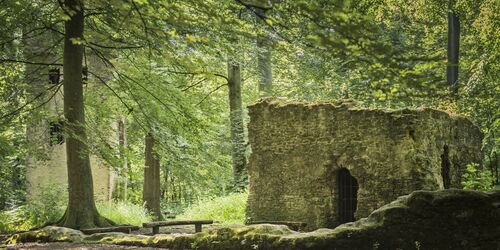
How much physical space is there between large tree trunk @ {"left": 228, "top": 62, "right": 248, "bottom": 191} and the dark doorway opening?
777cm

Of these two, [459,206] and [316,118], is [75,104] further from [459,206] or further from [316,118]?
[459,206]

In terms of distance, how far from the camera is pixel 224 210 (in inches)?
810

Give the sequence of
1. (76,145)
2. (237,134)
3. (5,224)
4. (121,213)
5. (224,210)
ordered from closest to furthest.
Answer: (76,145)
(5,224)
(121,213)
(224,210)
(237,134)

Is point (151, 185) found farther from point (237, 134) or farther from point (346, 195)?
point (346, 195)

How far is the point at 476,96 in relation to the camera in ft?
54.2

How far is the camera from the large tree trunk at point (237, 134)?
24.5 meters

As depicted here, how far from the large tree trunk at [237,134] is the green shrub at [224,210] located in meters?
2.49

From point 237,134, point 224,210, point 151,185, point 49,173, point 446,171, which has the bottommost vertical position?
point 224,210

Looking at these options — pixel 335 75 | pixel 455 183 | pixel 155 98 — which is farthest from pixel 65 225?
pixel 335 75

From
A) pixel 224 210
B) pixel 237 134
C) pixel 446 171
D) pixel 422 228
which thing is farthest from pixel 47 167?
pixel 422 228

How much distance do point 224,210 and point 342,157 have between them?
6.09 metres

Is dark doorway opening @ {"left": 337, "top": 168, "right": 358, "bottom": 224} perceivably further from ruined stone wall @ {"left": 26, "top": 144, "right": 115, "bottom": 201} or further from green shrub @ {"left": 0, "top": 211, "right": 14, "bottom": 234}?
green shrub @ {"left": 0, "top": 211, "right": 14, "bottom": 234}

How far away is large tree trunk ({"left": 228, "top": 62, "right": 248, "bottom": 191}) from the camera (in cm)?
2452

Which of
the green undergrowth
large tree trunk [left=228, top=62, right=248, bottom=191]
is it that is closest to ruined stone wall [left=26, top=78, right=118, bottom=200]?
the green undergrowth
